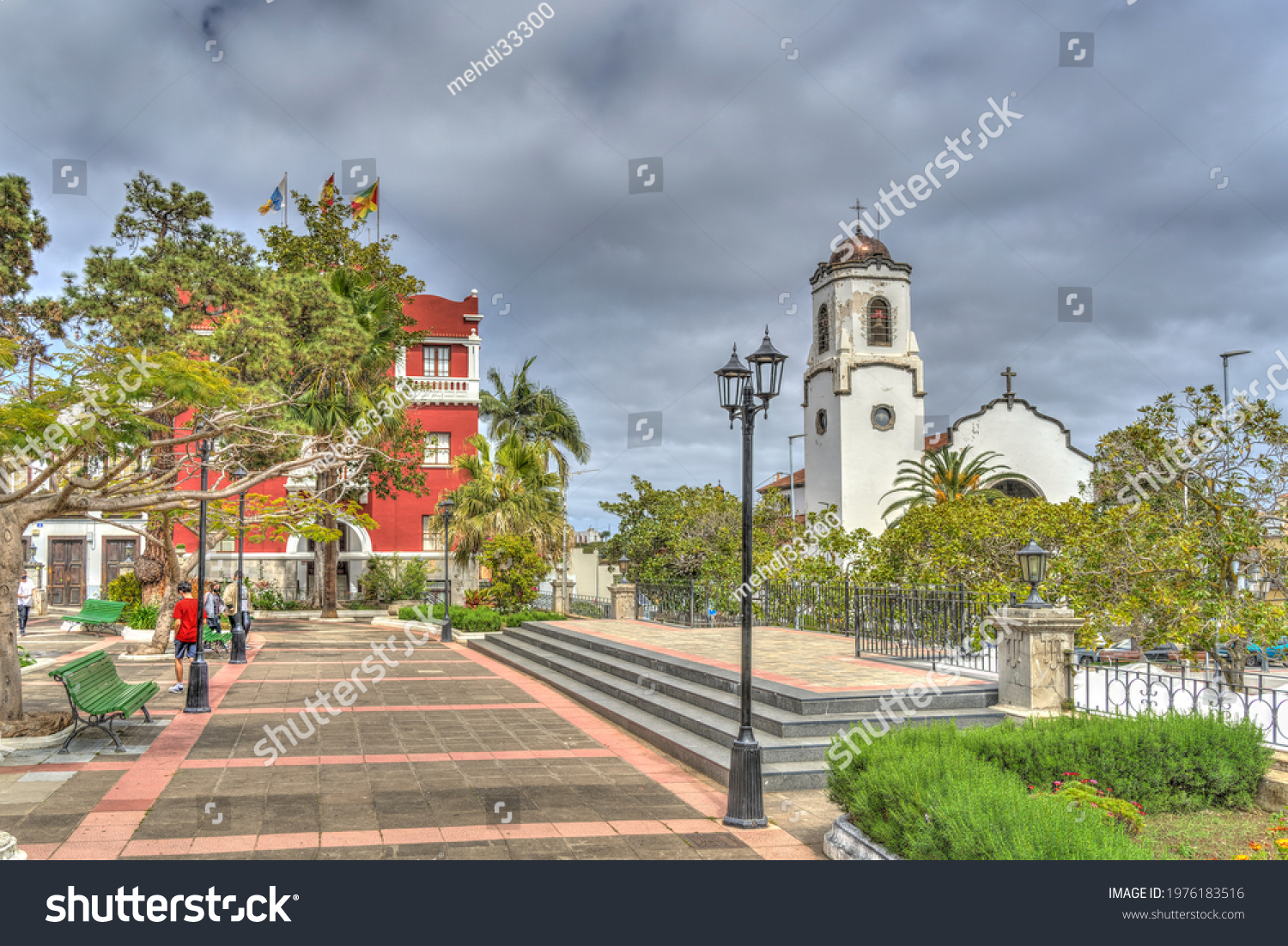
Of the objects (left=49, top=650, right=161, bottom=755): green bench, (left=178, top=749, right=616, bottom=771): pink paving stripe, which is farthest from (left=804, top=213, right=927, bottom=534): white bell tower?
(left=49, top=650, right=161, bottom=755): green bench

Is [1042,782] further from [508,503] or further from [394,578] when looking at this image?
[394,578]

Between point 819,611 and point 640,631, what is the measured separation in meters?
3.99

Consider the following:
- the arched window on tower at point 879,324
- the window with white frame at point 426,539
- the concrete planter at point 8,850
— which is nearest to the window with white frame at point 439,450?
the window with white frame at point 426,539

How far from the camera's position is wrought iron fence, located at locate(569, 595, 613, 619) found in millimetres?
27398

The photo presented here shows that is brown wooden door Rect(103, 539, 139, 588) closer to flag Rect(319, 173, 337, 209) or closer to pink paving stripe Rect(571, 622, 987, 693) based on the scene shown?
flag Rect(319, 173, 337, 209)

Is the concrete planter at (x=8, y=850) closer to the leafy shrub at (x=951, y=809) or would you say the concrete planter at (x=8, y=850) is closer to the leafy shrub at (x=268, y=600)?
the leafy shrub at (x=951, y=809)

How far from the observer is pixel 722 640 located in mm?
17531

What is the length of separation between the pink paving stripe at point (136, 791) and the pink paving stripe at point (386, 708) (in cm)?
50

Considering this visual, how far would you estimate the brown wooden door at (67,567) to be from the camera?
3725 centimetres

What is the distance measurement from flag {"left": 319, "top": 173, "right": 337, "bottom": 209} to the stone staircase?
21.8 meters

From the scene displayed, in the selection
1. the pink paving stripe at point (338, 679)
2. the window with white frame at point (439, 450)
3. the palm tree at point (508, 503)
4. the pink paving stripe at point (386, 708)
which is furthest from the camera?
the window with white frame at point (439, 450)

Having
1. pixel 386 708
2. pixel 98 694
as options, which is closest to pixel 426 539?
pixel 386 708

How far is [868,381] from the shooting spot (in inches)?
1436

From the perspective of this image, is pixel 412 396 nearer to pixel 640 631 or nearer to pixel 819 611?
pixel 640 631
